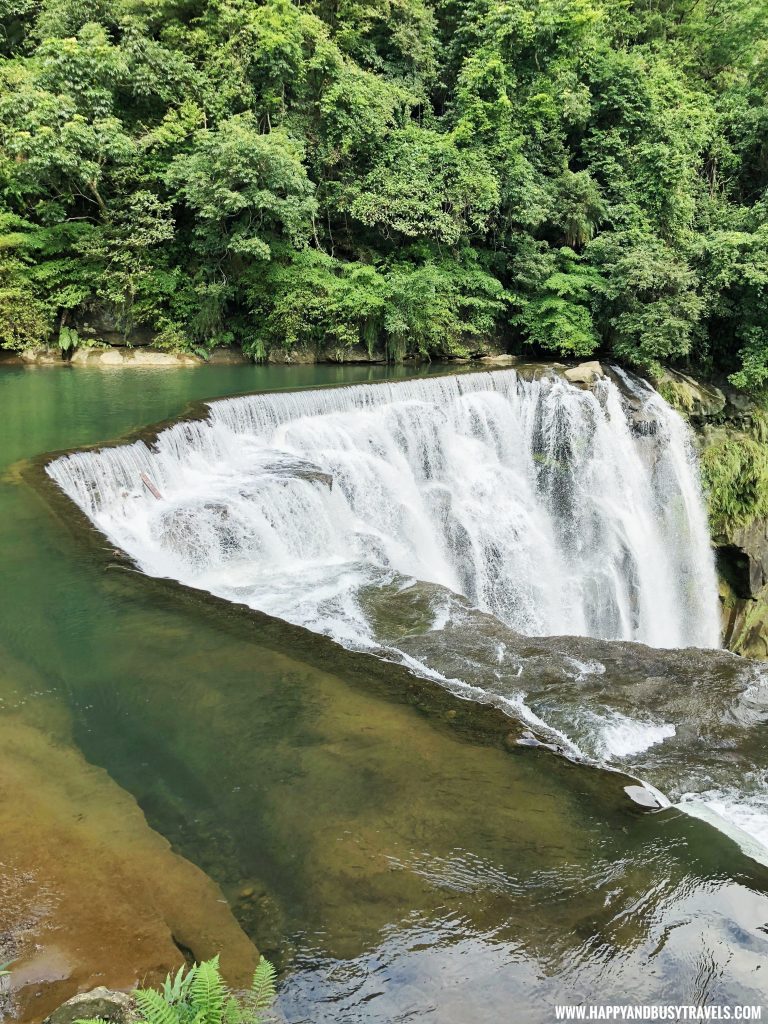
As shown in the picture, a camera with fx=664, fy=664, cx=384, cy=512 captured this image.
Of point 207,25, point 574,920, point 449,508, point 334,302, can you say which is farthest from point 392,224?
point 574,920

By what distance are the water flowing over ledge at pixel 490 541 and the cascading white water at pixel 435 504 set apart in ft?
0.11

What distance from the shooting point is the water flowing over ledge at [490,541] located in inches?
180

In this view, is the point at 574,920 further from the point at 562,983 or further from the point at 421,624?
the point at 421,624

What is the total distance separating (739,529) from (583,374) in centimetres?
432

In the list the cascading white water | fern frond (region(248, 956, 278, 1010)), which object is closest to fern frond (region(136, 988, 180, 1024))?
fern frond (region(248, 956, 278, 1010))

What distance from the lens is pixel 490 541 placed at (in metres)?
10.7

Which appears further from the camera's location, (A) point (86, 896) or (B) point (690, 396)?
(B) point (690, 396)

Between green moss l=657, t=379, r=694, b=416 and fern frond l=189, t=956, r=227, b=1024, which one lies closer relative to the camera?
fern frond l=189, t=956, r=227, b=1024

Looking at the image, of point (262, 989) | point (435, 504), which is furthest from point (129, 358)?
point (262, 989)

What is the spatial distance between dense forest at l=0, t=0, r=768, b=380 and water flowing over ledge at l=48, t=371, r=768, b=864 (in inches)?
165

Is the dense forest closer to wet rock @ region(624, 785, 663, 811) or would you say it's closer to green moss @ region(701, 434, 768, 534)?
green moss @ region(701, 434, 768, 534)

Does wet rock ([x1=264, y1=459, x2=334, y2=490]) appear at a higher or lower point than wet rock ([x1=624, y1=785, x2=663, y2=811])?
higher

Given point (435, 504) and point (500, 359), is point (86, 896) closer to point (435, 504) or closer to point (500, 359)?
point (435, 504)

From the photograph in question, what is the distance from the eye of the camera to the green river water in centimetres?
255
